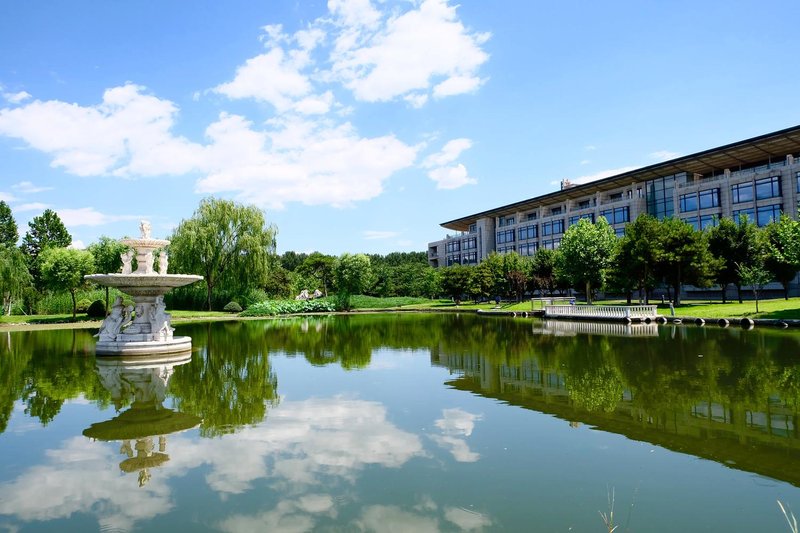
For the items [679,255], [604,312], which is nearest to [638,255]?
[679,255]

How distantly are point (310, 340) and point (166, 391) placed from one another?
15014 mm

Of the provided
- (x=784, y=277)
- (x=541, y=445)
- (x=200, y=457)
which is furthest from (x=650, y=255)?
(x=200, y=457)

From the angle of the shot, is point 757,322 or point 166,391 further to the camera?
point 757,322

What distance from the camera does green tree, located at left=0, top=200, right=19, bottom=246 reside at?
2901 inches

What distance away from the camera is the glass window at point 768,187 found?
164 feet

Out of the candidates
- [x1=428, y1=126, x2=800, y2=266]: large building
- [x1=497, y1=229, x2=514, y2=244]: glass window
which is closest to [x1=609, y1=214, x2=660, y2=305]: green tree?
[x1=428, y1=126, x2=800, y2=266]: large building

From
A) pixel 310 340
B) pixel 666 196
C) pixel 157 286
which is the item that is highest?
pixel 666 196

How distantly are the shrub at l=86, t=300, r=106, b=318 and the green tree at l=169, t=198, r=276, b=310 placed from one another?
824 cm

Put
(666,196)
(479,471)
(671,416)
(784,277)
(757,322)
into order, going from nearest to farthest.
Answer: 1. (479,471)
2. (671,416)
3. (757,322)
4. (784,277)
5. (666,196)

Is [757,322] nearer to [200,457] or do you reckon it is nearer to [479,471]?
[479,471]

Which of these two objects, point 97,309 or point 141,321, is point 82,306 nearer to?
point 97,309

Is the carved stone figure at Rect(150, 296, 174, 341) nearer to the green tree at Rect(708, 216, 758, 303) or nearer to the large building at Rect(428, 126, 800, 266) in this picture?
the green tree at Rect(708, 216, 758, 303)

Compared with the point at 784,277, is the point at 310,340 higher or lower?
lower

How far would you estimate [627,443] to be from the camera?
7.88 m
